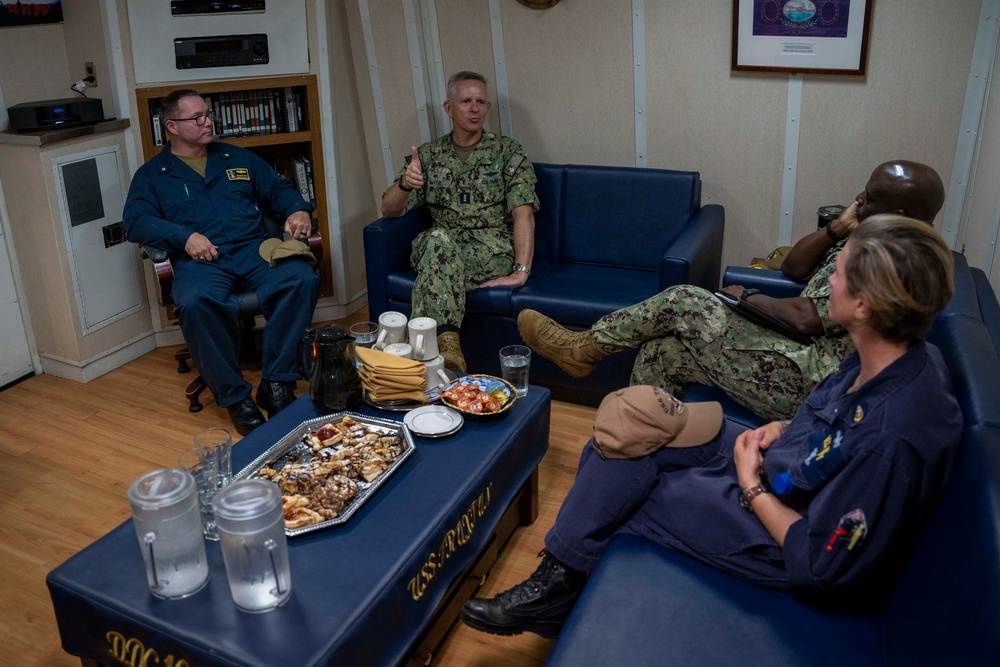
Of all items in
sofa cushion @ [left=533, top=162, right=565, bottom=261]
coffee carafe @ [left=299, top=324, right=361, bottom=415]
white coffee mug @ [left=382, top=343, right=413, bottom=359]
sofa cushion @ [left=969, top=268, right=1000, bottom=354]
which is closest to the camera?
sofa cushion @ [left=969, top=268, right=1000, bottom=354]

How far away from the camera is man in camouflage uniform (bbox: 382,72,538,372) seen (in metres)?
3.53

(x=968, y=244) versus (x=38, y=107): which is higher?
(x=38, y=107)

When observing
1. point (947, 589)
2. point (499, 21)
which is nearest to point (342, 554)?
point (947, 589)

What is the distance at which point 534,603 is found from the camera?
1.94 meters

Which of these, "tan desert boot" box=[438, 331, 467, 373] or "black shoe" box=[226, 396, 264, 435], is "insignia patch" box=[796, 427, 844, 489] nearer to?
"tan desert boot" box=[438, 331, 467, 373]

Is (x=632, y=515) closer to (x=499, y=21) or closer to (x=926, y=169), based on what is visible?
(x=926, y=169)

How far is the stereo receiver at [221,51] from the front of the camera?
144 inches

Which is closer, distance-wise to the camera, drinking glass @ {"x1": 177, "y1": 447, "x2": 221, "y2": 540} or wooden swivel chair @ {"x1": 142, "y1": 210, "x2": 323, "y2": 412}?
drinking glass @ {"x1": 177, "y1": 447, "x2": 221, "y2": 540}

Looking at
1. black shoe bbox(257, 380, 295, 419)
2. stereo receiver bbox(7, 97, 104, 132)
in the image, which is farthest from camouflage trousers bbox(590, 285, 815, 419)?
stereo receiver bbox(7, 97, 104, 132)

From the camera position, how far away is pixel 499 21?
388 centimetres

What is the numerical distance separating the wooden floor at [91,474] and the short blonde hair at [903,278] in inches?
47.7

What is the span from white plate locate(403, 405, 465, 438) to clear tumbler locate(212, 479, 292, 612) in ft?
2.13

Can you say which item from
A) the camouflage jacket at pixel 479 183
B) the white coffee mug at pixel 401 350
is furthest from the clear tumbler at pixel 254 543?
the camouflage jacket at pixel 479 183

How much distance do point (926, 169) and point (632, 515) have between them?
132 centimetres
